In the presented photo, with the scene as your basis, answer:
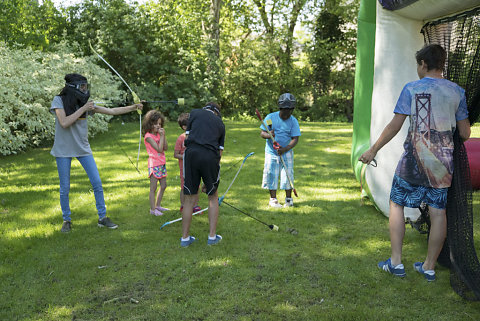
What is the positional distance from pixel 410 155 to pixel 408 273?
3.79ft

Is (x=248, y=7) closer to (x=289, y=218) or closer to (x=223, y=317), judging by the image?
(x=289, y=218)

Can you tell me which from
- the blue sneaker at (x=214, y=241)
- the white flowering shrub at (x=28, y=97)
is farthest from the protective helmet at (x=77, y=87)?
the white flowering shrub at (x=28, y=97)

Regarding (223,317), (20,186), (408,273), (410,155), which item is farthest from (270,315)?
(20,186)

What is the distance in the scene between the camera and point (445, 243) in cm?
384

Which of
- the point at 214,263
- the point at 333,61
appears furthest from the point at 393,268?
the point at 333,61

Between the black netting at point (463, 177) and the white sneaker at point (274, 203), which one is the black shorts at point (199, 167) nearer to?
the white sneaker at point (274, 203)

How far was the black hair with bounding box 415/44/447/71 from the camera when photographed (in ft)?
10.9

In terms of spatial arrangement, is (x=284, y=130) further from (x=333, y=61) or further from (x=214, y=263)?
(x=333, y=61)

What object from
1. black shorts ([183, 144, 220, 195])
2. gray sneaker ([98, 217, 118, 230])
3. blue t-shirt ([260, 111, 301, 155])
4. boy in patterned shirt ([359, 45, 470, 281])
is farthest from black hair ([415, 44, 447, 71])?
gray sneaker ([98, 217, 118, 230])

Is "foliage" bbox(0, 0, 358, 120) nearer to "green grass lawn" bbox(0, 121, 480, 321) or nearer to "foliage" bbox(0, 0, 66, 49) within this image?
"foliage" bbox(0, 0, 66, 49)

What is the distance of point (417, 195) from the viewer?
138 inches

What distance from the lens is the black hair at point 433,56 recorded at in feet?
10.9

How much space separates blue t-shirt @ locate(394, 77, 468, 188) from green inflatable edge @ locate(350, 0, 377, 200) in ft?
7.31

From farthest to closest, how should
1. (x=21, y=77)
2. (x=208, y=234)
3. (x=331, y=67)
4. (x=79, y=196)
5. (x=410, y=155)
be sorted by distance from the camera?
1. (x=331, y=67)
2. (x=21, y=77)
3. (x=79, y=196)
4. (x=208, y=234)
5. (x=410, y=155)
